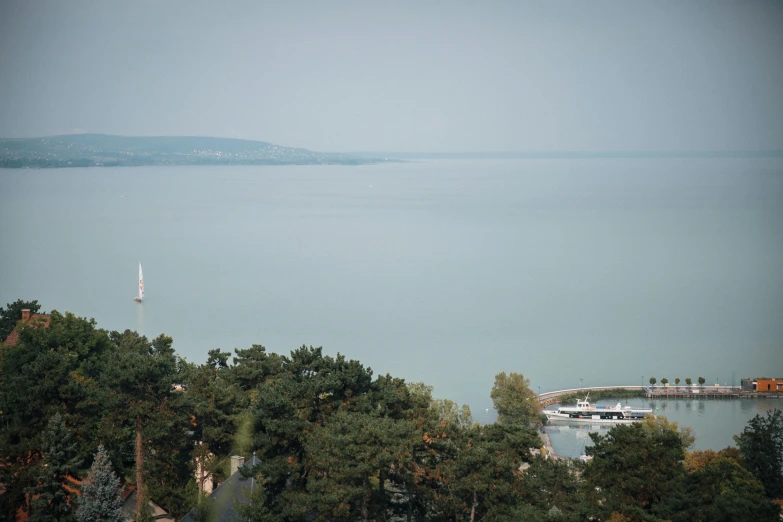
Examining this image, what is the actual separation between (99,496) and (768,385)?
43.8 feet

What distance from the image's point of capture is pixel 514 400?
41.4 ft

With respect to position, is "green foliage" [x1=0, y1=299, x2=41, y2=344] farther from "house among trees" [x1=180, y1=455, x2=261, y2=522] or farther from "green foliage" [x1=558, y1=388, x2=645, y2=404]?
"green foliage" [x1=558, y1=388, x2=645, y2=404]

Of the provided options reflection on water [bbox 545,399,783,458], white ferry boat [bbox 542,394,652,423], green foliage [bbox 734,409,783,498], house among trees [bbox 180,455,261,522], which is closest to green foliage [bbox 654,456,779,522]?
green foliage [bbox 734,409,783,498]

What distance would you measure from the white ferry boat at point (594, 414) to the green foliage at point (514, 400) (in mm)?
1259

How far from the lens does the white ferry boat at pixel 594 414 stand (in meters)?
14.0

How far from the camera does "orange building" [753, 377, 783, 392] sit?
16.2 metres

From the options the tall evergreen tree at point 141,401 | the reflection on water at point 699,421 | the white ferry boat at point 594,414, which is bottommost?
the reflection on water at point 699,421

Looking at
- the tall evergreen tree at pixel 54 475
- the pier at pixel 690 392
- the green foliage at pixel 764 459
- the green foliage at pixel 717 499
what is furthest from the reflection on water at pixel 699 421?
the tall evergreen tree at pixel 54 475

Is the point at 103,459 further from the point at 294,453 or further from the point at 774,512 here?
the point at 774,512

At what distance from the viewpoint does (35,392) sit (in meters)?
7.50

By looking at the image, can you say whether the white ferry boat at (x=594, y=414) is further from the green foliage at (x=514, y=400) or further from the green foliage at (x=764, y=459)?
the green foliage at (x=764, y=459)

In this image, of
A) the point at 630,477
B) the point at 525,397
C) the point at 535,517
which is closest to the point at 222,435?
the point at 535,517

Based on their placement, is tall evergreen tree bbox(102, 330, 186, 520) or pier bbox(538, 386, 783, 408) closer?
tall evergreen tree bbox(102, 330, 186, 520)

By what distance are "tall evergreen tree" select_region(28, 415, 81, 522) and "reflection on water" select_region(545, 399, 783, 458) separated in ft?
23.7
